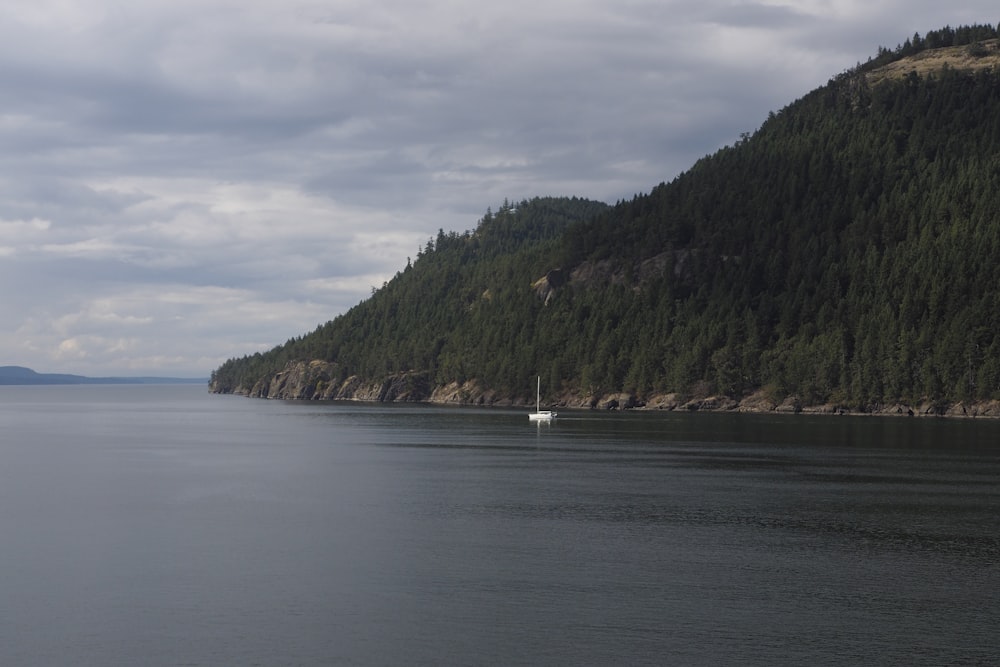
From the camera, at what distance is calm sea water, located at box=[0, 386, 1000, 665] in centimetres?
4019

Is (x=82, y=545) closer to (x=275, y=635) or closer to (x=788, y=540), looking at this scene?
(x=275, y=635)

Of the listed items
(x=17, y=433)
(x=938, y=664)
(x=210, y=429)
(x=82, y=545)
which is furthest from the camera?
(x=210, y=429)

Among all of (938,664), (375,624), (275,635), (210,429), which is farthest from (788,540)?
(210,429)

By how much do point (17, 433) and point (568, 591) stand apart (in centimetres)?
15914

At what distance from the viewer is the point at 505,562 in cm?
5503

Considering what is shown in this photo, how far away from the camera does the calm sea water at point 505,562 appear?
132 ft

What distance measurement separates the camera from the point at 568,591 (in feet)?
159

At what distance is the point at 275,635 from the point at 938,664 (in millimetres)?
25087

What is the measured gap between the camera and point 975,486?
3398 inches

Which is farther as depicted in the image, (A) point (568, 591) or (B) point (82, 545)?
(B) point (82, 545)

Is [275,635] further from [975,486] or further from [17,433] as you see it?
[17,433]

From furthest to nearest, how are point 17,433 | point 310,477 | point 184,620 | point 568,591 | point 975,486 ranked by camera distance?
point 17,433
point 310,477
point 975,486
point 568,591
point 184,620

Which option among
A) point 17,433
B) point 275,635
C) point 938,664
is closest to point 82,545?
point 275,635

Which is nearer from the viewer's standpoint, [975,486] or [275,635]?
[275,635]
